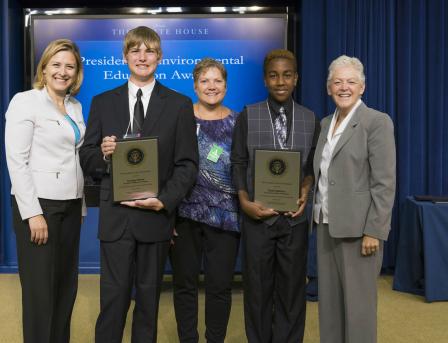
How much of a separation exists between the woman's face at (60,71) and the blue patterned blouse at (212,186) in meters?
0.64

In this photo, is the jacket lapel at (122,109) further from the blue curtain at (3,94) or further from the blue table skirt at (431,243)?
the blue curtain at (3,94)

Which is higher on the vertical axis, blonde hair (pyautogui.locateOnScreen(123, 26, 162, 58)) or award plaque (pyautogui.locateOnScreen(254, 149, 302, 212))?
blonde hair (pyautogui.locateOnScreen(123, 26, 162, 58))

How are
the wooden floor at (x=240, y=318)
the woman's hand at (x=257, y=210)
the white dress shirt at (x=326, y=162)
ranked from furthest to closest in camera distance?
1. the wooden floor at (x=240, y=318)
2. the woman's hand at (x=257, y=210)
3. the white dress shirt at (x=326, y=162)

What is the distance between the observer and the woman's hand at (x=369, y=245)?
→ 219cm

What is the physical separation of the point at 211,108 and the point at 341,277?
3.36 ft

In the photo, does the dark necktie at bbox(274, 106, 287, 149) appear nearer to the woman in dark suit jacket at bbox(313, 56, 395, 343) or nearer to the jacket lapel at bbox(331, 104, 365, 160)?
the woman in dark suit jacket at bbox(313, 56, 395, 343)

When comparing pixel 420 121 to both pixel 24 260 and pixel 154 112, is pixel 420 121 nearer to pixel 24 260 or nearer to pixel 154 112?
pixel 154 112

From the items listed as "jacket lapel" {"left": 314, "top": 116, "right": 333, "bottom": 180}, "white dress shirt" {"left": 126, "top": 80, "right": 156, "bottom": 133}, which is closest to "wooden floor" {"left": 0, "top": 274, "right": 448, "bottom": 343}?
"jacket lapel" {"left": 314, "top": 116, "right": 333, "bottom": 180}

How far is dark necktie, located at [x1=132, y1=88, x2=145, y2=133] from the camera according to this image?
217 cm

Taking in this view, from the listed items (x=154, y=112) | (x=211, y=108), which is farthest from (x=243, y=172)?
(x=154, y=112)

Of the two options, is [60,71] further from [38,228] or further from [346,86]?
[346,86]

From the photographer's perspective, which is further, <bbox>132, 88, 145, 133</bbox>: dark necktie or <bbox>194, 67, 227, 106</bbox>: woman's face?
<bbox>194, 67, 227, 106</bbox>: woman's face

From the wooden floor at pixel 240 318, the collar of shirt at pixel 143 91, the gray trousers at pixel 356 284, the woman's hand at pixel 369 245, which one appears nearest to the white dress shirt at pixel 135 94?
the collar of shirt at pixel 143 91

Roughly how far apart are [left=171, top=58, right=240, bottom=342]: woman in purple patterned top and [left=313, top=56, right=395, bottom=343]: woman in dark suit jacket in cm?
48
